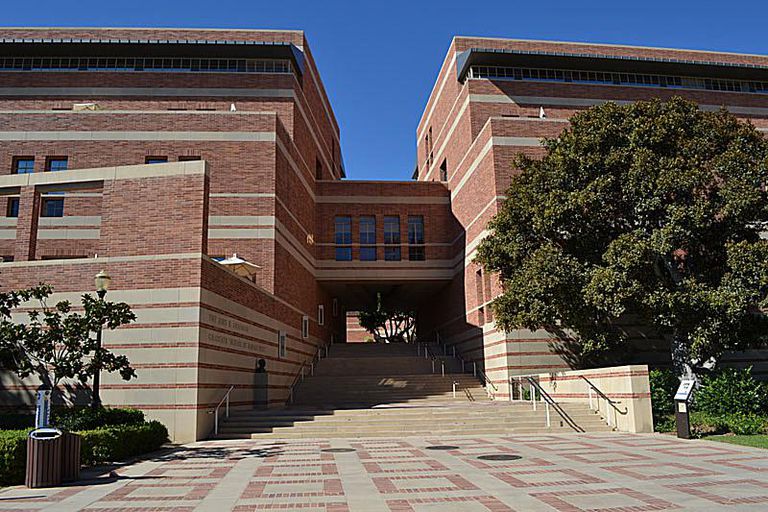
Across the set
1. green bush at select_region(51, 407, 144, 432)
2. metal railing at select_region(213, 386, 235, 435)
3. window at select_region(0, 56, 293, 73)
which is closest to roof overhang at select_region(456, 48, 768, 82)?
window at select_region(0, 56, 293, 73)

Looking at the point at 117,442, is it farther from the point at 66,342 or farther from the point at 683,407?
the point at 683,407

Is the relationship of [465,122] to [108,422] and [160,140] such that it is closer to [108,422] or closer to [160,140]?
[160,140]

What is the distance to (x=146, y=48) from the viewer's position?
92.4 ft

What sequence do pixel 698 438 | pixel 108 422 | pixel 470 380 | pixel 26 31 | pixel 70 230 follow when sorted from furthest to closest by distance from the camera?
pixel 26 31 < pixel 470 380 < pixel 70 230 < pixel 698 438 < pixel 108 422

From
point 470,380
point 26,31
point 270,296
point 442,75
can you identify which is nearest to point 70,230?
point 270,296

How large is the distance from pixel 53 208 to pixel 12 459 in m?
16.3

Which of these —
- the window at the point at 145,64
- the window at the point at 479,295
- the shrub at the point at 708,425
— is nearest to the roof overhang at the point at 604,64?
the window at the point at 145,64

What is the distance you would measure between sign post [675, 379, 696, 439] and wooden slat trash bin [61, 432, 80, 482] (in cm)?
1266

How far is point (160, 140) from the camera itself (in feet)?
77.9

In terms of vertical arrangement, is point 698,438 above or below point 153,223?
below

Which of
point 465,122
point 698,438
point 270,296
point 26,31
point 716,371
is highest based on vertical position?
point 26,31

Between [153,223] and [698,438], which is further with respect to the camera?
[153,223]

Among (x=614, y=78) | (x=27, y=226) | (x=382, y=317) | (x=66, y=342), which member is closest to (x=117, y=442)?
(x=66, y=342)

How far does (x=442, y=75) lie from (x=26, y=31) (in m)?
20.8
